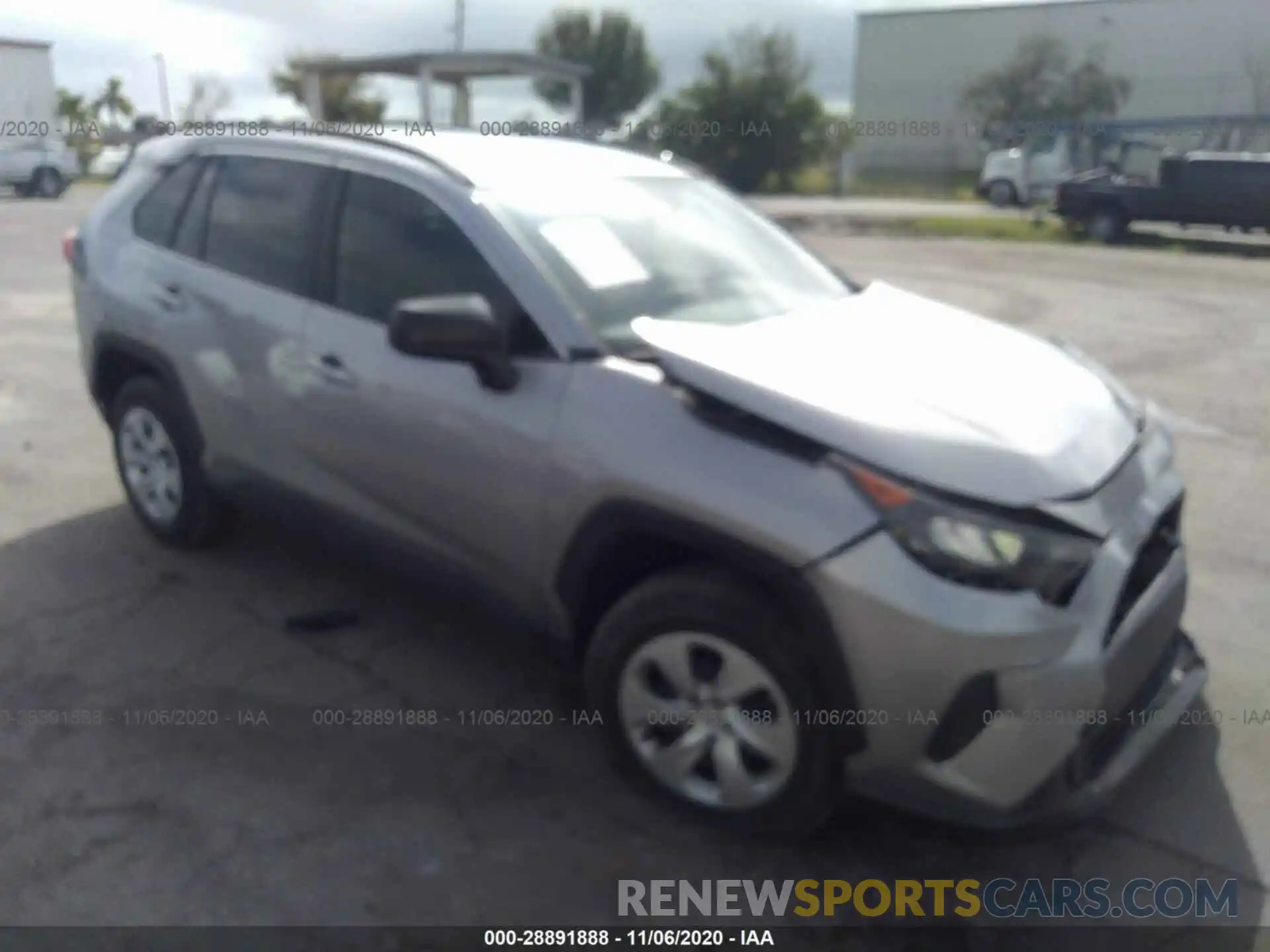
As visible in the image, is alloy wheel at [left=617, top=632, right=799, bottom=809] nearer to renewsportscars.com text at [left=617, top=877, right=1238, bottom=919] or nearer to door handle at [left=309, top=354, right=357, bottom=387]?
renewsportscars.com text at [left=617, top=877, right=1238, bottom=919]

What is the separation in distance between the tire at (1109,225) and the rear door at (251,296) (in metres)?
19.3

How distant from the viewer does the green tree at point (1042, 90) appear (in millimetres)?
46844

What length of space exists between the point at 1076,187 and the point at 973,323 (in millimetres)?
19192

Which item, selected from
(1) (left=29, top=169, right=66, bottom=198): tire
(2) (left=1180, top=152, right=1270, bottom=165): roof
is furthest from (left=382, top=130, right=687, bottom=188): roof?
(1) (left=29, top=169, right=66, bottom=198): tire

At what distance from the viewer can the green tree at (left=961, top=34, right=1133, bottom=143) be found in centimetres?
4684

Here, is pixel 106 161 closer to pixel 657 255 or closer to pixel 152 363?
pixel 152 363

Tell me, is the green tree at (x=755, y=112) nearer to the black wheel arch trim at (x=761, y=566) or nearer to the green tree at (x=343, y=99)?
the green tree at (x=343, y=99)

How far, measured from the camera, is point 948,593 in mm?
2600

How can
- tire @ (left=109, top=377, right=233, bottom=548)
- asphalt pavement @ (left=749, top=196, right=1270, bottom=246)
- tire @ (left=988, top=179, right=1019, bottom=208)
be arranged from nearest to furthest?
tire @ (left=109, top=377, right=233, bottom=548) → asphalt pavement @ (left=749, top=196, right=1270, bottom=246) → tire @ (left=988, top=179, right=1019, bottom=208)

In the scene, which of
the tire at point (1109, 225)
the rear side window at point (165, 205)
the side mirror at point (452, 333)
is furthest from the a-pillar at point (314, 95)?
the side mirror at point (452, 333)

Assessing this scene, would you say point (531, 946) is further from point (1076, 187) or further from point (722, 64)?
point (722, 64)

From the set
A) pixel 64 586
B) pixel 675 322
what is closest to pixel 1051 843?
pixel 675 322

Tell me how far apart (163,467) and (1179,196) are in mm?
19321

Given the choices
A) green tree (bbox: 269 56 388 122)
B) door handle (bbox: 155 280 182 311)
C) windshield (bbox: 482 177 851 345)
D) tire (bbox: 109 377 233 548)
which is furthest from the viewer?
green tree (bbox: 269 56 388 122)
